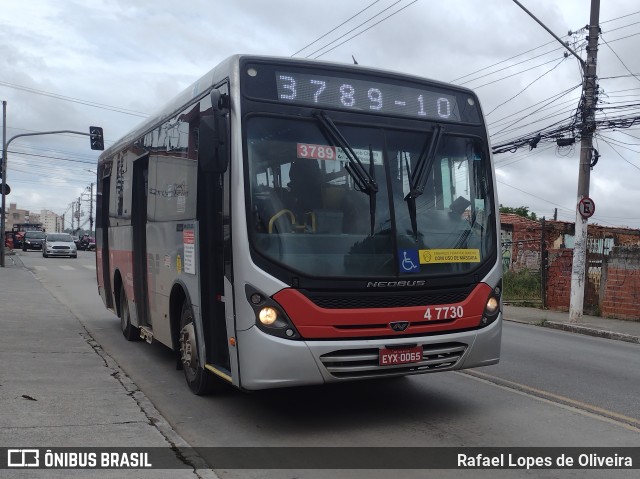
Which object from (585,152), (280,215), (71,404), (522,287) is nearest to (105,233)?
(71,404)

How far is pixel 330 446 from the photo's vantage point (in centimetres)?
548

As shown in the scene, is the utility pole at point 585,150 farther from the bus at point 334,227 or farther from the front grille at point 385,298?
the front grille at point 385,298

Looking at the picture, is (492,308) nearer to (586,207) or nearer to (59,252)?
(586,207)

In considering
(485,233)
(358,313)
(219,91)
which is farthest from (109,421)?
(485,233)

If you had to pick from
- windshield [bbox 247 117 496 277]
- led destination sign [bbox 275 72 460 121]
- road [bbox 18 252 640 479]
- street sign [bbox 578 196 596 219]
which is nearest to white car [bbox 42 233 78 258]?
street sign [bbox 578 196 596 219]

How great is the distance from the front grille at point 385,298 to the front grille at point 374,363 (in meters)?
0.38

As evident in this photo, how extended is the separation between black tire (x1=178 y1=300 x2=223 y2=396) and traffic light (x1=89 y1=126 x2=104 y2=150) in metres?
25.1

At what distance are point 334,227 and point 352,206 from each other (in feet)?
0.87

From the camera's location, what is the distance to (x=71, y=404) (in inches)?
263

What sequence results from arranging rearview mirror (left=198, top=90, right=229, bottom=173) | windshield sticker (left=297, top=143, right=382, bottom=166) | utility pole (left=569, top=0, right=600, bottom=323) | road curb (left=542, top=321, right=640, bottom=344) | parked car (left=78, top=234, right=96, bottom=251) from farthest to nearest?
parked car (left=78, top=234, right=96, bottom=251) → utility pole (left=569, top=0, right=600, bottom=323) → road curb (left=542, top=321, right=640, bottom=344) → windshield sticker (left=297, top=143, right=382, bottom=166) → rearview mirror (left=198, top=90, right=229, bottom=173)

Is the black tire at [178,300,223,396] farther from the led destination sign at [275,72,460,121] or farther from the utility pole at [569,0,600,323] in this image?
the utility pole at [569,0,600,323]

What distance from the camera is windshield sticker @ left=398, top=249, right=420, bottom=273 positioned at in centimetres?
591

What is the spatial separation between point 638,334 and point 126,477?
1233cm

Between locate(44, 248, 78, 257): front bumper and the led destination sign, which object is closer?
the led destination sign
